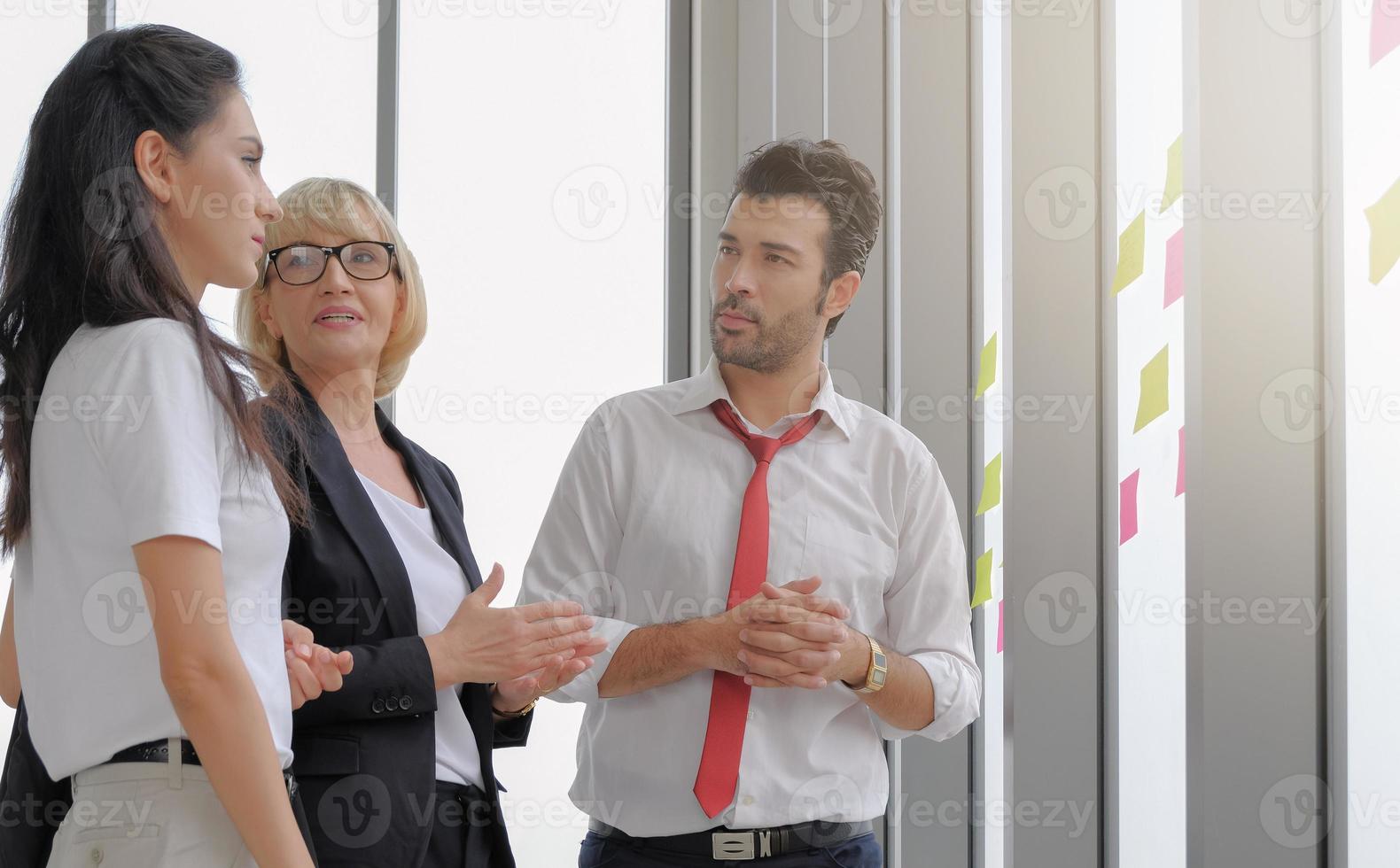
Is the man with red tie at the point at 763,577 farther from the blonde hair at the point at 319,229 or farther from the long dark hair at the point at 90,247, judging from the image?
the long dark hair at the point at 90,247

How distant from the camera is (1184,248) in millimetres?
1674

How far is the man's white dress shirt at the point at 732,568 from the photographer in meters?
1.84

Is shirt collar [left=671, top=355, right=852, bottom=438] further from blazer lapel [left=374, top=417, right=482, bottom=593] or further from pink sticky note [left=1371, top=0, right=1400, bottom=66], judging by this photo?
pink sticky note [left=1371, top=0, right=1400, bottom=66]

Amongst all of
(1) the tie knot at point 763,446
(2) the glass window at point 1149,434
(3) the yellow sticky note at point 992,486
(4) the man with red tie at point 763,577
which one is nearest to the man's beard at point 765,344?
(4) the man with red tie at point 763,577

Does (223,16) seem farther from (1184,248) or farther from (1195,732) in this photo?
(1195,732)

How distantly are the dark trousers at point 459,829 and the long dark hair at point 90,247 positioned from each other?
2.01 feet

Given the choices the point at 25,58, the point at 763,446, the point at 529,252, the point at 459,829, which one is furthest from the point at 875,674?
the point at 25,58

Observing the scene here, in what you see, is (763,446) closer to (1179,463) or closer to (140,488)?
(1179,463)

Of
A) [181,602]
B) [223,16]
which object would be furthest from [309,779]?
[223,16]

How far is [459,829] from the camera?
1700 mm

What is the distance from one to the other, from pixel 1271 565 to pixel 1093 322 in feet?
2.38

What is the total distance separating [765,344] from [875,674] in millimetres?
626

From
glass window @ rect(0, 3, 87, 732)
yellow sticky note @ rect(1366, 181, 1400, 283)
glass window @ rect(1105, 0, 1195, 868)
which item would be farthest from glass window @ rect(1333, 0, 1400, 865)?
glass window @ rect(0, 3, 87, 732)

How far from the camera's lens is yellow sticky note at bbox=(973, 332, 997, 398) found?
285 cm
